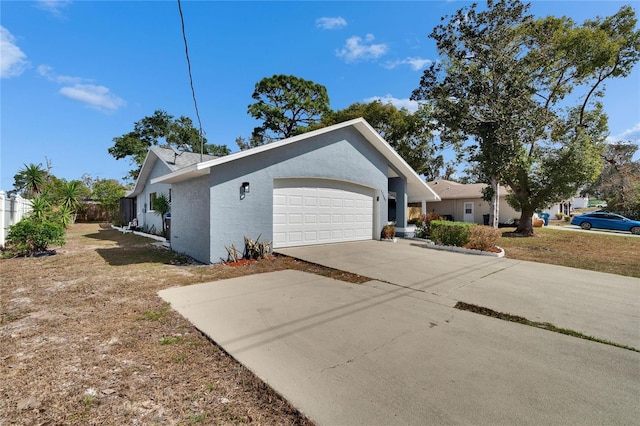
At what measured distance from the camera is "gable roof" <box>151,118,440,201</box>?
7.98m

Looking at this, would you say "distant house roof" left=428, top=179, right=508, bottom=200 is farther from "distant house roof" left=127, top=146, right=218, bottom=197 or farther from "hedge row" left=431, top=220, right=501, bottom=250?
"distant house roof" left=127, top=146, right=218, bottom=197

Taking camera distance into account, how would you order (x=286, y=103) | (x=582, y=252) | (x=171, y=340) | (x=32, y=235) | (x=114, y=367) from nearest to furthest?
(x=114, y=367) < (x=171, y=340) < (x=32, y=235) < (x=582, y=252) < (x=286, y=103)

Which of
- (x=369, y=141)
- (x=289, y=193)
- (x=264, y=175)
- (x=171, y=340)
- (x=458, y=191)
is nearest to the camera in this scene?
(x=171, y=340)

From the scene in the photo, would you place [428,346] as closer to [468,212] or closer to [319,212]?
[319,212]

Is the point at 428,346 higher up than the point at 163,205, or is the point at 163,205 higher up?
the point at 163,205

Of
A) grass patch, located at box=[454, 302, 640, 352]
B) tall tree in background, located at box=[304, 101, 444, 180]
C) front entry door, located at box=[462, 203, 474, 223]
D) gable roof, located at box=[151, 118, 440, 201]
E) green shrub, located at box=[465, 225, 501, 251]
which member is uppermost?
tall tree in background, located at box=[304, 101, 444, 180]

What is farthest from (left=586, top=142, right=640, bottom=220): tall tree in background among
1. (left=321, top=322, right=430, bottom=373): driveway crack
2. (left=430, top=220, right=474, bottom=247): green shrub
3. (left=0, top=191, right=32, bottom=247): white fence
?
(left=0, top=191, right=32, bottom=247): white fence

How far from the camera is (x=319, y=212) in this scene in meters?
10.9

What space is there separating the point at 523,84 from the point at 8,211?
904 inches

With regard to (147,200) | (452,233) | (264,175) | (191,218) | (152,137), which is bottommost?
(452,233)

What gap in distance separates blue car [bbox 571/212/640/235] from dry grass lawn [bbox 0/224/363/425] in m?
27.5

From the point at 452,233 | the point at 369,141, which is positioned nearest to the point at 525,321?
the point at 452,233

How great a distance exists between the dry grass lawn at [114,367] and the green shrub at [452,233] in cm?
952

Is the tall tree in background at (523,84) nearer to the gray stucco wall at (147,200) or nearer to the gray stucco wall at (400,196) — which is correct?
the gray stucco wall at (400,196)
